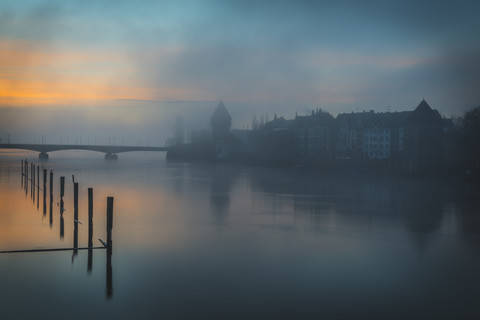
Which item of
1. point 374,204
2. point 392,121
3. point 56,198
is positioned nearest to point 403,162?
point 392,121

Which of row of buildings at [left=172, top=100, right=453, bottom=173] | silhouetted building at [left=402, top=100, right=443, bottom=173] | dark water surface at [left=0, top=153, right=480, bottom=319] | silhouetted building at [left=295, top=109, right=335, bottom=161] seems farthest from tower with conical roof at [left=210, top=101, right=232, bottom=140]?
dark water surface at [left=0, top=153, right=480, bottom=319]

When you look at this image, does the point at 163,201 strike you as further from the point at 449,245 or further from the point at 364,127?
the point at 364,127

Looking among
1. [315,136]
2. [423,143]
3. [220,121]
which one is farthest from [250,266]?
[220,121]

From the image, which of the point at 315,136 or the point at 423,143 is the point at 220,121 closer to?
the point at 315,136

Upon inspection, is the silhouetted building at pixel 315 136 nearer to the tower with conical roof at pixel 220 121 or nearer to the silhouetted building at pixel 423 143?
the silhouetted building at pixel 423 143

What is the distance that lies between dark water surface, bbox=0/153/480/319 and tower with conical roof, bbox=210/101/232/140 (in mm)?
120166

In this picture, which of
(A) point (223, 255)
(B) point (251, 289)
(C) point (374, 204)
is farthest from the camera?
(C) point (374, 204)

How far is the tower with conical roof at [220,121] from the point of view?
148 metres

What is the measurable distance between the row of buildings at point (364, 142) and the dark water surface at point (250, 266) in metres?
35.6

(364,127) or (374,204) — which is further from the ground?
(364,127)

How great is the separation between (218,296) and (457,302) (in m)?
6.03

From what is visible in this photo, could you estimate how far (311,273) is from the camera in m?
14.2

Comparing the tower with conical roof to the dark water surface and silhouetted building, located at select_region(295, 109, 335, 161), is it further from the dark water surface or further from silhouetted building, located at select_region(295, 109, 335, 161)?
the dark water surface

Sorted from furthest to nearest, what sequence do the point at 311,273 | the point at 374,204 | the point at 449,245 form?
the point at 374,204
the point at 449,245
the point at 311,273
